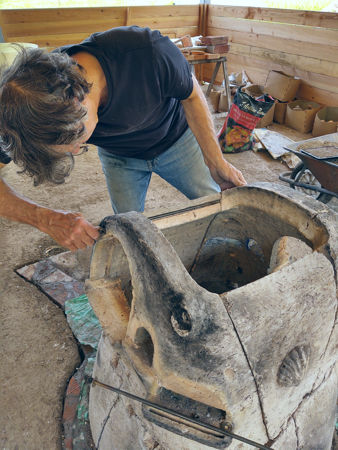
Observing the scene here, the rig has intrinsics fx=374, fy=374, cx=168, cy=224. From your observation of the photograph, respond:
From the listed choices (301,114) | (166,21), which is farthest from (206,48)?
(166,21)

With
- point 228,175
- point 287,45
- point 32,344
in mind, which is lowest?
point 32,344

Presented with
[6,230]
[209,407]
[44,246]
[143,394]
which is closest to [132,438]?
[143,394]

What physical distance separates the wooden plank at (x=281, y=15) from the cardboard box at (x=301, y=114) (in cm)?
101

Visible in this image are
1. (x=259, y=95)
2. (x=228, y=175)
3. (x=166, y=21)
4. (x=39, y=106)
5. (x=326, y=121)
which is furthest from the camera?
(x=166, y=21)

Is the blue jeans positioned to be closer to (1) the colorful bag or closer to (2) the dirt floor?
(2) the dirt floor

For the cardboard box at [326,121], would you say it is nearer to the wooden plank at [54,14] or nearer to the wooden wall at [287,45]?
the wooden wall at [287,45]

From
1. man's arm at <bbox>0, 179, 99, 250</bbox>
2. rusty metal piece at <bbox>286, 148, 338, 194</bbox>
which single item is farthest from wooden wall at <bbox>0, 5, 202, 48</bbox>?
man's arm at <bbox>0, 179, 99, 250</bbox>

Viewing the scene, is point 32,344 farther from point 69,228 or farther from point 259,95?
point 259,95

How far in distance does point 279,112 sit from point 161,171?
161 inches

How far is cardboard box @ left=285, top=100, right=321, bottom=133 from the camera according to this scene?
16.9 feet

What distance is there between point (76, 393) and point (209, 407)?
3.61 ft

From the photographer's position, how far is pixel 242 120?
4.37 m

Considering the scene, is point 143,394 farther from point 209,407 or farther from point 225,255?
point 225,255

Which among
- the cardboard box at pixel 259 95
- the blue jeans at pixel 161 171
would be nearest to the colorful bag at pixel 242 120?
the cardboard box at pixel 259 95
